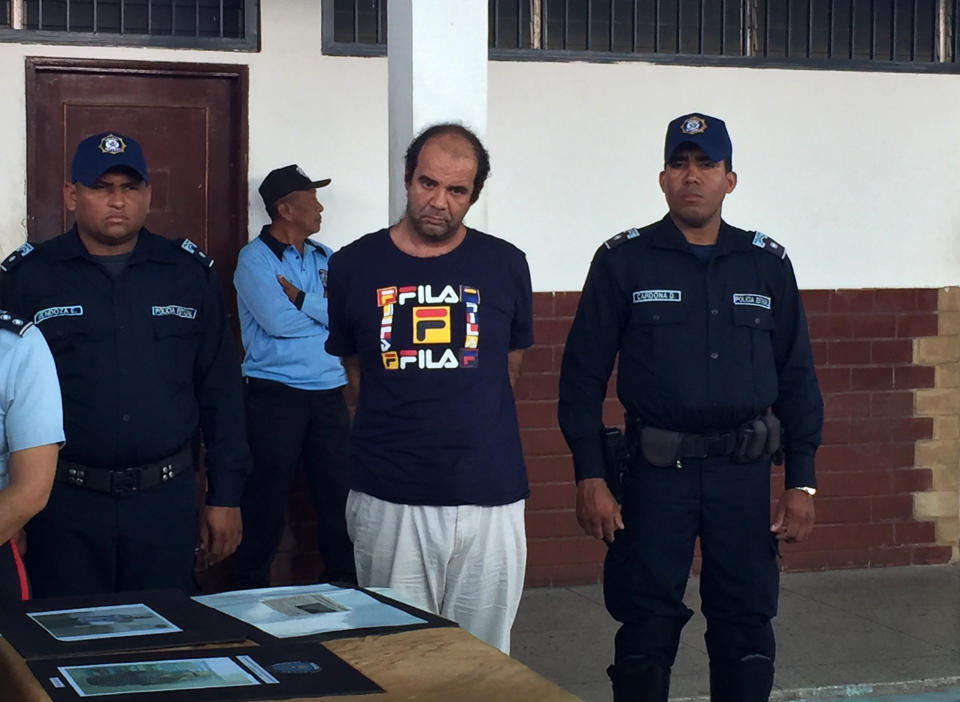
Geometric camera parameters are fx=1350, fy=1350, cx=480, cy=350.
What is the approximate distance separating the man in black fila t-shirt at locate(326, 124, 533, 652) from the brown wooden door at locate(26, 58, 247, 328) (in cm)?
241

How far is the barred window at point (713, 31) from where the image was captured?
6316mm

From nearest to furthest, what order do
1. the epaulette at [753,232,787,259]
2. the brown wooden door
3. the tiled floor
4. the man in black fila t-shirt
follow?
the man in black fila t-shirt < the epaulette at [753,232,787,259] < the tiled floor < the brown wooden door

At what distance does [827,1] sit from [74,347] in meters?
4.54

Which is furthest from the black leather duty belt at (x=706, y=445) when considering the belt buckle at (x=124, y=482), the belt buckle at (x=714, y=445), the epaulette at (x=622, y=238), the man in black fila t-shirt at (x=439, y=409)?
the belt buckle at (x=124, y=482)

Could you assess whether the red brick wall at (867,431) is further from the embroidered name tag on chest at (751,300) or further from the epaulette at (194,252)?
the epaulette at (194,252)

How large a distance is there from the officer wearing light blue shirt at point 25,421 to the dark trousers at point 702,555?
5.93 ft

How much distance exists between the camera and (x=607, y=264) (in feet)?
13.8

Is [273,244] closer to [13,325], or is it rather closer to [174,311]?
[174,311]

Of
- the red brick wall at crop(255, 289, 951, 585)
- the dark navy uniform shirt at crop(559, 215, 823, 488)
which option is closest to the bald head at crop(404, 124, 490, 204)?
the dark navy uniform shirt at crop(559, 215, 823, 488)

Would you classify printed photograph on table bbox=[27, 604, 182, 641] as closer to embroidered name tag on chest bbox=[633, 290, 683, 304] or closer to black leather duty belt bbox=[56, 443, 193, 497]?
black leather duty belt bbox=[56, 443, 193, 497]

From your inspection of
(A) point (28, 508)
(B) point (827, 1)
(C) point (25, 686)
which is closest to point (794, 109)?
(B) point (827, 1)

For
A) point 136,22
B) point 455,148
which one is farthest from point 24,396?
point 136,22

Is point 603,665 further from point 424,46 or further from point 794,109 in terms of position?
point 794,109

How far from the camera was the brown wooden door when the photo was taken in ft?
19.0
